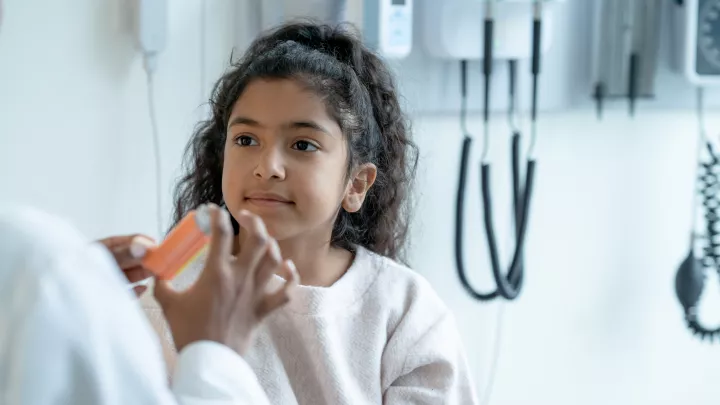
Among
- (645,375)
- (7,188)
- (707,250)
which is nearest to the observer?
(7,188)

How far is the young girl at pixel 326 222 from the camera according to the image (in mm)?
1243

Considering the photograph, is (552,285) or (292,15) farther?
(552,285)

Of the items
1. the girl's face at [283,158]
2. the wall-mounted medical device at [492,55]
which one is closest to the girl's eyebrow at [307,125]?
the girl's face at [283,158]

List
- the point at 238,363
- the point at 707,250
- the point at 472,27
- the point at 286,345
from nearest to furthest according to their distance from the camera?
the point at 238,363 → the point at 286,345 → the point at 472,27 → the point at 707,250

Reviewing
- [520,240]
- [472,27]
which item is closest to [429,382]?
[520,240]

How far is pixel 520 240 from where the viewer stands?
187cm

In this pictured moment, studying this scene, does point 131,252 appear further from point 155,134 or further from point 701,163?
point 701,163

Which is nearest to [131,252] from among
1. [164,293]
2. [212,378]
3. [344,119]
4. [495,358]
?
[164,293]

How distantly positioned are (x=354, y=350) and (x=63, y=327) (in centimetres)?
66

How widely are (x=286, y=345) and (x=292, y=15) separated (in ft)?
2.25

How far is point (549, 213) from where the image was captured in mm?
2018

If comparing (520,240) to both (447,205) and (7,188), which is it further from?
(7,188)

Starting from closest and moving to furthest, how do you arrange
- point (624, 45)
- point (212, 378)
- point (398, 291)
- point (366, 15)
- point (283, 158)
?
point (212, 378), point (283, 158), point (398, 291), point (366, 15), point (624, 45)

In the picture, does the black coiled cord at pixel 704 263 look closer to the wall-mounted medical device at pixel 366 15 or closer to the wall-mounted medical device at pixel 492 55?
the wall-mounted medical device at pixel 492 55
